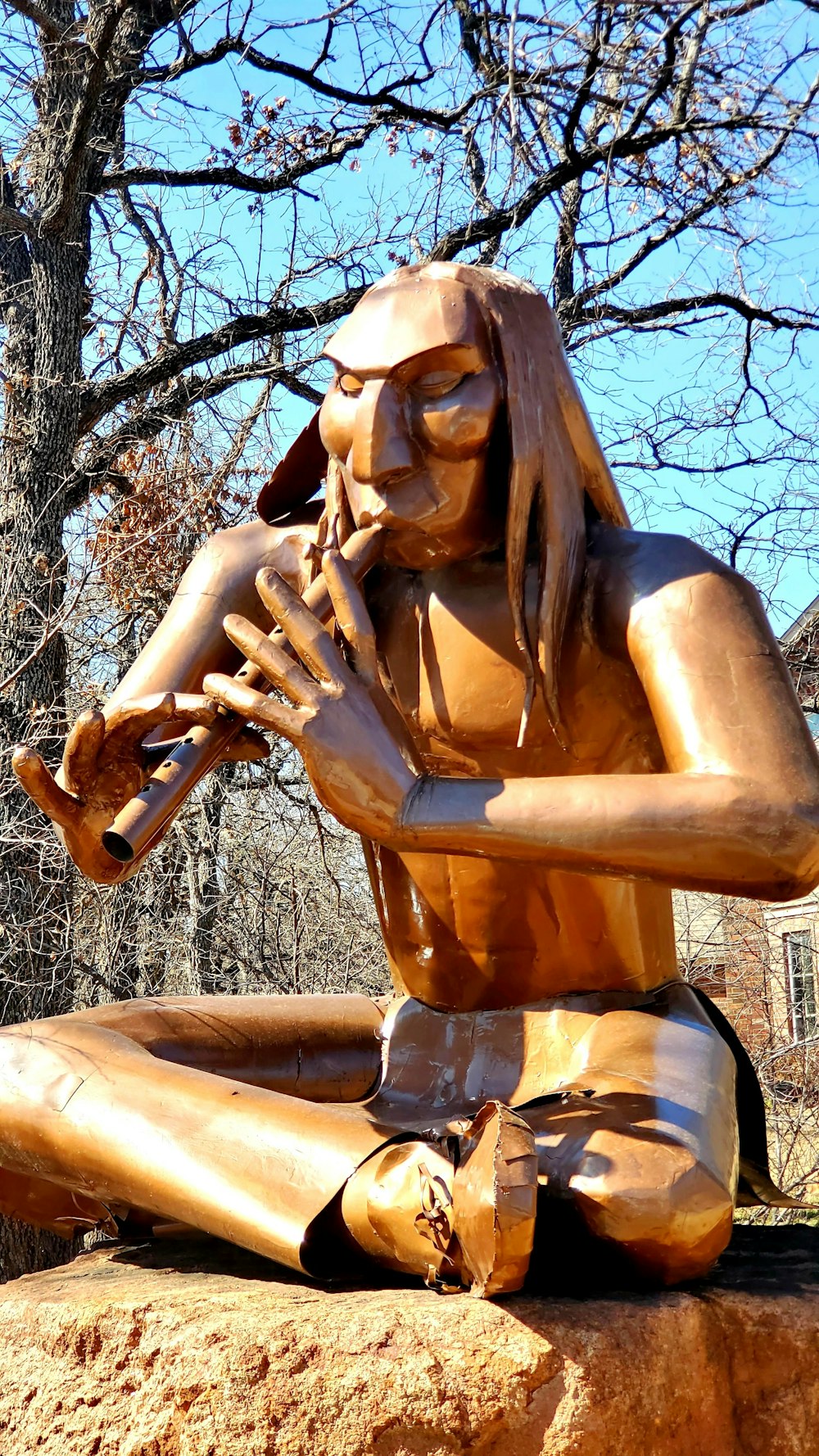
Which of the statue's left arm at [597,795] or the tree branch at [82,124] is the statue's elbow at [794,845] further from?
the tree branch at [82,124]

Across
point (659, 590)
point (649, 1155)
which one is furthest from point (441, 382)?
point (649, 1155)

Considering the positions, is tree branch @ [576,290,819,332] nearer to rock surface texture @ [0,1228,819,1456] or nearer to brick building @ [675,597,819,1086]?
brick building @ [675,597,819,1086]

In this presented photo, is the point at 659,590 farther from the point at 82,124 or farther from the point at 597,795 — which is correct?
the point at 82,124

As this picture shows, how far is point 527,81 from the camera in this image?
21.3 ft

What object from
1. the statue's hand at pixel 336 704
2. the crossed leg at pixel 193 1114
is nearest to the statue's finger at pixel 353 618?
the statue's hand at pixel 336 704

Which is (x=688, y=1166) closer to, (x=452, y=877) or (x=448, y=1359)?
(x=448, y=1359)

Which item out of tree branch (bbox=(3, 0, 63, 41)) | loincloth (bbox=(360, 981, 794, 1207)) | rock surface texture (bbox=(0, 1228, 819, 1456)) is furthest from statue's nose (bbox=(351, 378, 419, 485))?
tree branch (bbox=(3, 0, 63, 41))

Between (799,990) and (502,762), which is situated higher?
(502,762)

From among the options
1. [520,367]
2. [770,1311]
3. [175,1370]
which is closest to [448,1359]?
[175,1370]

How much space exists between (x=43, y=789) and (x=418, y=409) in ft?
2.96

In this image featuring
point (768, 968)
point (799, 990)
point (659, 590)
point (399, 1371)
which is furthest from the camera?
point (799, 990)

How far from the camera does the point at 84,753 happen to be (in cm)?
249

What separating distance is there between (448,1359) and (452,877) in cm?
101

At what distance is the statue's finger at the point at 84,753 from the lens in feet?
8.02
